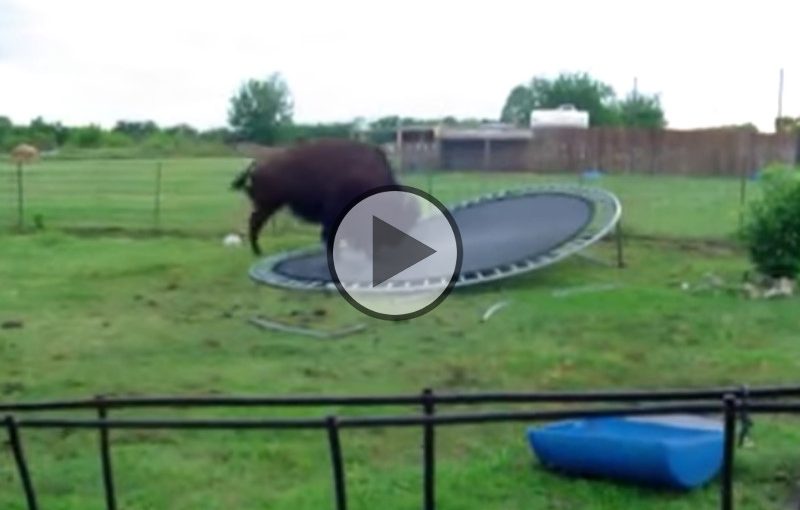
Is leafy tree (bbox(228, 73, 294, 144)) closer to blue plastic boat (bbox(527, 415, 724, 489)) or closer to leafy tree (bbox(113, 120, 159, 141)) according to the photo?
leafy tree (bbox(113, 120, 159, 141))

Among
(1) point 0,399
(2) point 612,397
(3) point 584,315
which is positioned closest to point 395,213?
(3) point 584,315

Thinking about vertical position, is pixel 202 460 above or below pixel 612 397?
below

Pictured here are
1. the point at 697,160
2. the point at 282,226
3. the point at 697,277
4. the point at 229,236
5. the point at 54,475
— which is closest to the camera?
the point at 54,475

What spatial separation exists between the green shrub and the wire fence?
0.73 metres

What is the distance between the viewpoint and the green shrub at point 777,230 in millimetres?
10422

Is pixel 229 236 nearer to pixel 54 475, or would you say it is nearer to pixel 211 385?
pixel 211 385

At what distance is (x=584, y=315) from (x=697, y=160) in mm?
21817

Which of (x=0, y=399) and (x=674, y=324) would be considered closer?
(x=0, y=399)

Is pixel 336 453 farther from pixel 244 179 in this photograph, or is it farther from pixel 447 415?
pixel 244 179

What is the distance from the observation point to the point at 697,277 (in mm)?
11133

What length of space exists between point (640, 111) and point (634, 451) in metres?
45.1
